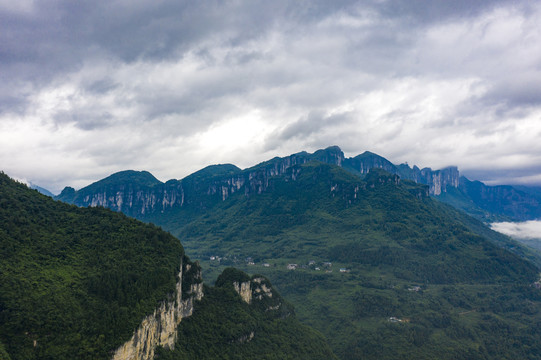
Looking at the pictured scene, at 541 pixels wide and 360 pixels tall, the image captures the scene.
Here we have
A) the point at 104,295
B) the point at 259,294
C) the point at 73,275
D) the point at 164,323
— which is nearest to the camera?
the point at 104,295

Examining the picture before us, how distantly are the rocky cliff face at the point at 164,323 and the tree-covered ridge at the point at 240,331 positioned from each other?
8.58ft

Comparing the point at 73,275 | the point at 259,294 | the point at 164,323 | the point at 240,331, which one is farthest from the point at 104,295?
the point at 259,294

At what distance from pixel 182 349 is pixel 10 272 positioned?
37621 millimetres

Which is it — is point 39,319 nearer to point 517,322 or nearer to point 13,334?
point 13,334

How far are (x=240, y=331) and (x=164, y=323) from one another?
94.1ft

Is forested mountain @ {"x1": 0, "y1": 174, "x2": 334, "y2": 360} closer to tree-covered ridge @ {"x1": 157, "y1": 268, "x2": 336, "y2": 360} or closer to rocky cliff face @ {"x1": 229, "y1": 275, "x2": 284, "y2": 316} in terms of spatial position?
tree-covered ridge @ {"x1": 157, "y1": 268, "x2": 336, "y2": 360}

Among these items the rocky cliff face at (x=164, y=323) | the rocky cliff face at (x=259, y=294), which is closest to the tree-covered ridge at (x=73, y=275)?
the rocky cliff face at (x=164, y=323)

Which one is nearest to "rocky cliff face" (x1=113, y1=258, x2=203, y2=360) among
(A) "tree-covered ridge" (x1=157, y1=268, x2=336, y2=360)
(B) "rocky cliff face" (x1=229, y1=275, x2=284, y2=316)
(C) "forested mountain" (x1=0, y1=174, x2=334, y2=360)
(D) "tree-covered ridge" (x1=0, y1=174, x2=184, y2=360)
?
(C) "forested mountain" (x1=0, y1=174, x2=334, y2=360)

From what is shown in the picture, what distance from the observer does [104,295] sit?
6225 cm

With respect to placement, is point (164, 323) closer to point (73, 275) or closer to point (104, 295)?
point (104, 295)

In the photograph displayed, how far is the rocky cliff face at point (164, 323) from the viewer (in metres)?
57.2

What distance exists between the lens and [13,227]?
6812cm

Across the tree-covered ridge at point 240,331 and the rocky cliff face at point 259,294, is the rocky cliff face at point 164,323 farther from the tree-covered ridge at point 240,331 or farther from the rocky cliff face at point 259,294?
the rocky cliff face at point 259,294

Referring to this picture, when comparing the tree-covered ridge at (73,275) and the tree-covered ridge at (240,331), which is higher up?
the tree-covered ridge at (73,275)
